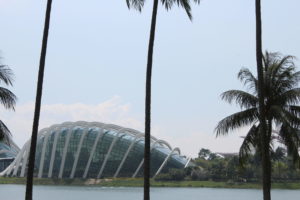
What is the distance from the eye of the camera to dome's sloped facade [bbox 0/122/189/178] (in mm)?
133125

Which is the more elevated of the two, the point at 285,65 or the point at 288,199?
the point at 285,65

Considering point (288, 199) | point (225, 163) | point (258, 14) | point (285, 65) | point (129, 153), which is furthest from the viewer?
point (129, 153)

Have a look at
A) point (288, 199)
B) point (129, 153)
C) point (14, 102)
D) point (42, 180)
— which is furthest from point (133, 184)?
point (14, 102)

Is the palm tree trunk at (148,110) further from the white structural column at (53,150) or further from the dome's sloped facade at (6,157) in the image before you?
the dome's sloped facade at (6,157)

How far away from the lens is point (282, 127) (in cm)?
1897

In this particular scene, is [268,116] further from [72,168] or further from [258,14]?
[72,168]

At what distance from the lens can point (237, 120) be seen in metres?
19.5

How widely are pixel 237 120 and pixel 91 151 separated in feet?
381

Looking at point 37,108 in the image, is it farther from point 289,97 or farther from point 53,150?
point 53,150

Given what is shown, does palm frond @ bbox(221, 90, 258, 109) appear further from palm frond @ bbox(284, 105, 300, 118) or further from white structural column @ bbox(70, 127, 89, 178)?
white structural column @ bbox(70, 127, 89, 178)

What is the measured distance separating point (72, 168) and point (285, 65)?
120 m

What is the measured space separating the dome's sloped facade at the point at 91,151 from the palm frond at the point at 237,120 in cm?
11322

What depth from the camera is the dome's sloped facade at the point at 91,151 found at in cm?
13312

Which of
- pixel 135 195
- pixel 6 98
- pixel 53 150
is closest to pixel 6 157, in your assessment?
pixel 53 150
